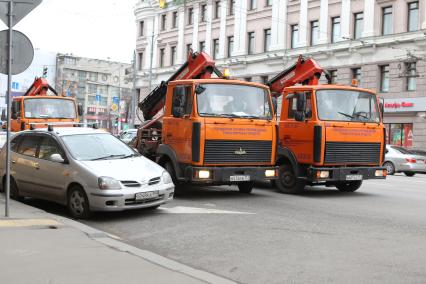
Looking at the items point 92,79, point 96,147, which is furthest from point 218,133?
point 92,79

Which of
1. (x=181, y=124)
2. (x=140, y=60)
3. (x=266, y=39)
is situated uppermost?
(x=266, y=39)

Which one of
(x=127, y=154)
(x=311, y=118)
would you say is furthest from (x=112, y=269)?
(x=311, y=118)

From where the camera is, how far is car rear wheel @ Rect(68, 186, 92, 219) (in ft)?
31.3

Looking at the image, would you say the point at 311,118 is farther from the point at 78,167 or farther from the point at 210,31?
the point at 210,31

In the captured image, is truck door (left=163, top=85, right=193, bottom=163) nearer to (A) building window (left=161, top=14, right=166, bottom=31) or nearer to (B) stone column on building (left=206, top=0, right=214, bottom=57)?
(B) stone column on building (left=206, top=0, right=214, bottom=57)

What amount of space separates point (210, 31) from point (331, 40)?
1359 centimetres

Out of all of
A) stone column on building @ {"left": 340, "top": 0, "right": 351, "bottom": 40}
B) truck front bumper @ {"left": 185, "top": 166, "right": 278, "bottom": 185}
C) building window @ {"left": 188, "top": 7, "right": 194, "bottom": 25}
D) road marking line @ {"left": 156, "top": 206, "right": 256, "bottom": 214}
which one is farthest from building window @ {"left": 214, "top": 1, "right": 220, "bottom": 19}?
road marking line @ {"left": 156, "top": 206, "right": 256, "bottom": 214}

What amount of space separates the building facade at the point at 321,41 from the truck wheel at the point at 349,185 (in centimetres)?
2056

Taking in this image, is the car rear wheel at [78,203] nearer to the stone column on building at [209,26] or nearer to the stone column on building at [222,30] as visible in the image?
the stone column on building at [222,30]

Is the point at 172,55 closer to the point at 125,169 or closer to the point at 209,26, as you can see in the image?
the point at 209,26

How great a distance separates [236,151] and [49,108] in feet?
30.5

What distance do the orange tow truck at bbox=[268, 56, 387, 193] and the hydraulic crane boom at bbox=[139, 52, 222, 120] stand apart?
196 cm

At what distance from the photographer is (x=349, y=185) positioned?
48.6 feet

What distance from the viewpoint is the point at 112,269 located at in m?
5.88
